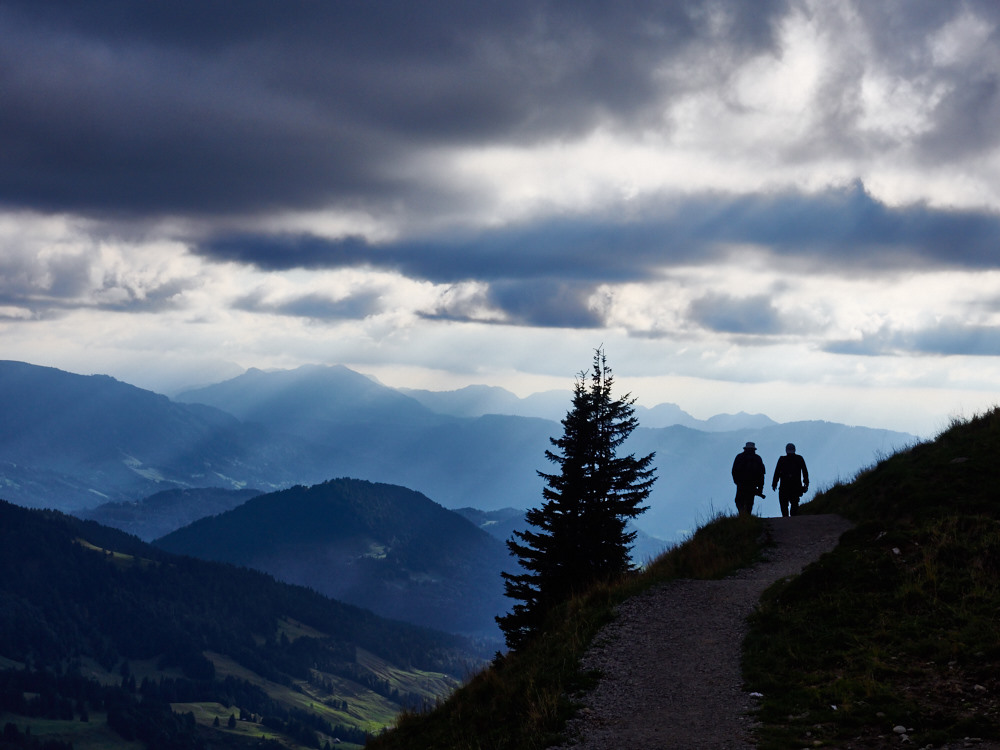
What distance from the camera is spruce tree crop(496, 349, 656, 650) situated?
37.1 meters

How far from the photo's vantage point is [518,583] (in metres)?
41.4

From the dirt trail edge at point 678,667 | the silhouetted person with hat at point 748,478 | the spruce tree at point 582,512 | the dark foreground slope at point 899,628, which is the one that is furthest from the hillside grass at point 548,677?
the spruce tree at point 582,512

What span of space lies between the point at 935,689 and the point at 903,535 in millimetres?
6454

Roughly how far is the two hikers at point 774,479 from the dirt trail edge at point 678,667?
5008 mm

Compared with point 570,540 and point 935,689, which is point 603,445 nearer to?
point 570,540

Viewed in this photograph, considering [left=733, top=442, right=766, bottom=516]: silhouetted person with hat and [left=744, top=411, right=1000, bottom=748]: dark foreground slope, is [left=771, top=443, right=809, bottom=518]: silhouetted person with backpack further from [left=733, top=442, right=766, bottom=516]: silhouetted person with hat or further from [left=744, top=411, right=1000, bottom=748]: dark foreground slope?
[left=744, top=411, right=1000, bottom=748]: dark foreground slope

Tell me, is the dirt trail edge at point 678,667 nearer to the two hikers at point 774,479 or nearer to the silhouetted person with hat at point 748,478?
the two hikers at point 774,479

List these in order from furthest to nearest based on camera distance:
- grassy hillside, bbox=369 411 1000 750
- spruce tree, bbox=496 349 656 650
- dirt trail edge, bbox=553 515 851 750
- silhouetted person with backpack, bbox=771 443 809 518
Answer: spruce tree, bbox=496 349 656 650
silhouetted person with backpack, bbox=771 443 809 518
dirt trail edge, bbox=553 515 851 750
grassy hillside, bbox=369 411 1000 750

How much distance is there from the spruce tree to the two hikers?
10.1m

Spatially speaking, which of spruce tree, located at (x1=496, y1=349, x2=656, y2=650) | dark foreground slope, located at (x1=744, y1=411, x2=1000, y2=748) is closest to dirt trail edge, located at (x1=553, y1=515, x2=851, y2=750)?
dark foreground slope, located at (x1=744, y1=411, x2=1000, y2=748)

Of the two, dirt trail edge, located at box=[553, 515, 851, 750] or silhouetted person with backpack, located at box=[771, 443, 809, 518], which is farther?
silhouetted person with backpack, located at box=[771, 443, 809, 518]

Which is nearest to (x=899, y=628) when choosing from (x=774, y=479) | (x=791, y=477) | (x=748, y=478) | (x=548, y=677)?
(x=548, y=677)

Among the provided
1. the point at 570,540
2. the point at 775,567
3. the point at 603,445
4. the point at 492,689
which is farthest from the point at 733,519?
the point at 603,445

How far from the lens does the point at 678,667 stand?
563 inches
